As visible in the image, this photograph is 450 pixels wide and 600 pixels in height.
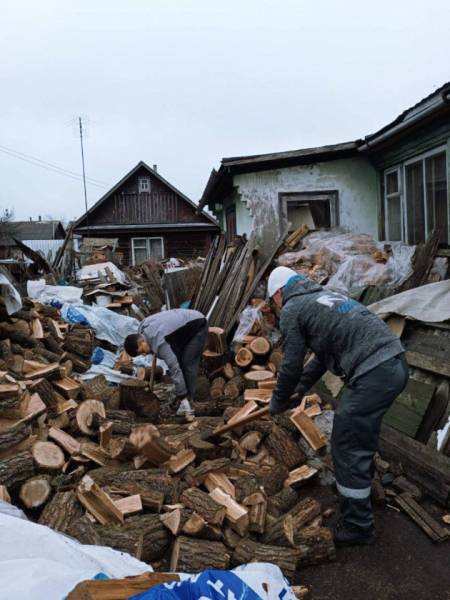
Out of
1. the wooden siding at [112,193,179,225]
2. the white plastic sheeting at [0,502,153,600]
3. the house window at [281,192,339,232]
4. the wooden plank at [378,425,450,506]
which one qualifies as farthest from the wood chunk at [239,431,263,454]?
the wooden siding at [112,193,179,225]

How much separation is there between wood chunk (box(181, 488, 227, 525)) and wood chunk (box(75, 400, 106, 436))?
138 centimetres

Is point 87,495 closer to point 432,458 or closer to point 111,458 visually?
point 111,458

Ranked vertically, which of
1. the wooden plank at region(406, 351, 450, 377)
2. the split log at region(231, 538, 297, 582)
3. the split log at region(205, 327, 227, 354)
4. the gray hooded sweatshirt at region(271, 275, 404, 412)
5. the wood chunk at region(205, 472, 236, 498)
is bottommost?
the split log at region(231, 538, 297, 582)

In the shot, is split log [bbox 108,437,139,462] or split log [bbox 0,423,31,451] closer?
split log [bbox 0,423,31,451]

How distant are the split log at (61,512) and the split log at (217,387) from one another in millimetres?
2998

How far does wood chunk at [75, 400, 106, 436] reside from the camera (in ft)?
14.3

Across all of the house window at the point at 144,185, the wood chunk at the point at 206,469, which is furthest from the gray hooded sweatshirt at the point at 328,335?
the house window at the point at 144,185

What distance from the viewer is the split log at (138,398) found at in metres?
5.11

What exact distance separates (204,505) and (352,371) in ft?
4.50

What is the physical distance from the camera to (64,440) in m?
4.07

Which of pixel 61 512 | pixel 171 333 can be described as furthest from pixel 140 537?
pixel 171 333

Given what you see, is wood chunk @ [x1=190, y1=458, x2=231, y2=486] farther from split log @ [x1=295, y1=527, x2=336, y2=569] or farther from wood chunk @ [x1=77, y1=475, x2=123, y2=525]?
split log @ [x1=295, y1=527, x2=336, y2=569]

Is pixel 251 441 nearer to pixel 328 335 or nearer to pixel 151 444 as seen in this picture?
pixel 151 444

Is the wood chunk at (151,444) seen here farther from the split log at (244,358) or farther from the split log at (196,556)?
the split log at (244,358)
